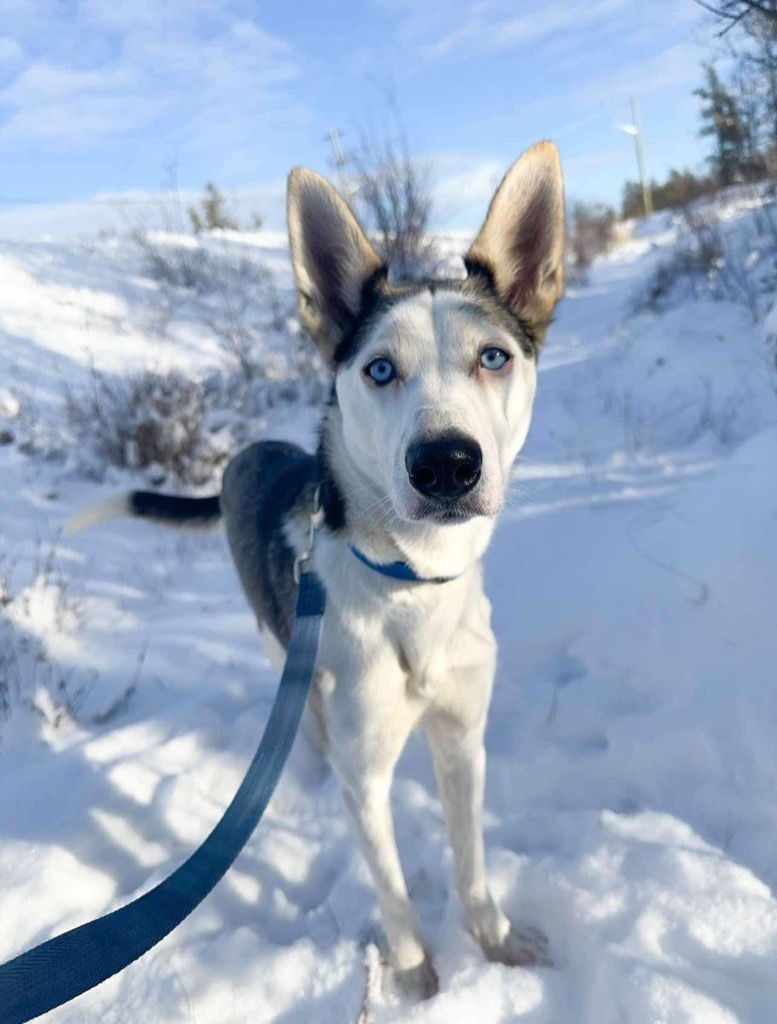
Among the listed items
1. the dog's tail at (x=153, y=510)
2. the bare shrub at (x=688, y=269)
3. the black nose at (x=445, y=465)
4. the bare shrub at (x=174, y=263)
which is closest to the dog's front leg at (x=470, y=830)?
the black nose at (x=445, y=465)

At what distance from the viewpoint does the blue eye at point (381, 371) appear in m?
1.57

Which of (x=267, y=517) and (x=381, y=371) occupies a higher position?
(x=381, y=371)

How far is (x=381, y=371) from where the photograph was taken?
5.21 feet

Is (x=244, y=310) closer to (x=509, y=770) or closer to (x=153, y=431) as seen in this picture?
(x=153, y=431)

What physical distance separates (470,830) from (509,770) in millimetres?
591

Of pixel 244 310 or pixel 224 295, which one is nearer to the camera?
pixel 244 310

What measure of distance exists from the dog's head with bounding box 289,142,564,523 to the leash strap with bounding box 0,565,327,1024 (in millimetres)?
514

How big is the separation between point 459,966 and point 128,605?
118 inches

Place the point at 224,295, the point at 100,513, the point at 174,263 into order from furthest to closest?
the point at 174,263 → the point at 224,295 → the point at 100,513

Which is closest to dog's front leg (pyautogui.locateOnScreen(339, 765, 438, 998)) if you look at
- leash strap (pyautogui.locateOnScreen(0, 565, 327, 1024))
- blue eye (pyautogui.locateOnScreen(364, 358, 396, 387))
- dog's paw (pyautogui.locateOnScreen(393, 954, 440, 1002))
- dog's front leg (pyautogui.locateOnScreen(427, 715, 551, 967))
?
Result: dog's paw (pyautogui.locateOnScreen(393, 954, 440, 1002))

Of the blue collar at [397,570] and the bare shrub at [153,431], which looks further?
the bare shrub at [153,431]

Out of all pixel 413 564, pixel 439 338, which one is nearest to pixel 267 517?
pixel 413 564

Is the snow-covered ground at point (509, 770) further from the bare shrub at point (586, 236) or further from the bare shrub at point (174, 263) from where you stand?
the bare shrub at point (586, 236)

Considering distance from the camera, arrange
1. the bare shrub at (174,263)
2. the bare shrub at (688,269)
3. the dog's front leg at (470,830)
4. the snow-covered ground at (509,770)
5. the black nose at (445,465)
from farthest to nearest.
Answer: the bare shrub at (174,263)
the bare shrub at (688,269)
the dog's front leg at (470,830)
the snow-covered ground at (509,770)
the black nose at (445,465)
